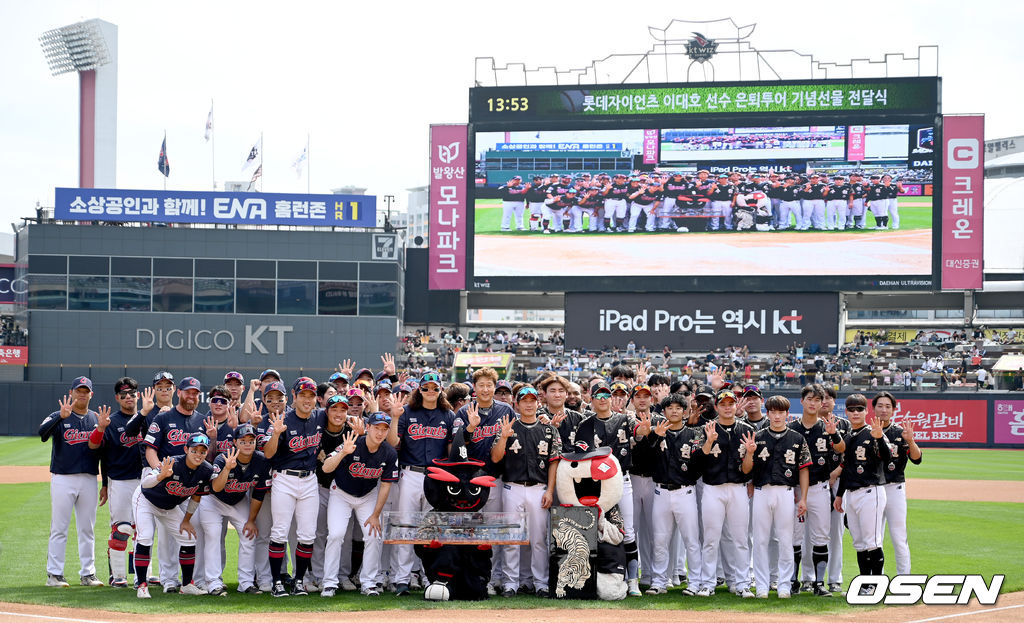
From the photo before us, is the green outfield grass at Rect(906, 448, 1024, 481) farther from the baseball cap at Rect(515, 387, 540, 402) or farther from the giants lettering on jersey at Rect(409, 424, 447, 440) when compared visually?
the giants lettering on jersey at Rect(409, 424, 447, 440)

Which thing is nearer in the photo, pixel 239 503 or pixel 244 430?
pixel 244 430

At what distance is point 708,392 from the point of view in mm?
9711

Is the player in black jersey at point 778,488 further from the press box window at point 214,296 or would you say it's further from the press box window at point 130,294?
the press box window at point 130,294

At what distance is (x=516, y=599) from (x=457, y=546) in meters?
0.66

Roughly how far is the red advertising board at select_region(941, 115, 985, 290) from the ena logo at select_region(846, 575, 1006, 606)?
25403mm

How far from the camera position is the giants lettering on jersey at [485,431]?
877cm

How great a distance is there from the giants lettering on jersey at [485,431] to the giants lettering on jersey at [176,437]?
8.34ft

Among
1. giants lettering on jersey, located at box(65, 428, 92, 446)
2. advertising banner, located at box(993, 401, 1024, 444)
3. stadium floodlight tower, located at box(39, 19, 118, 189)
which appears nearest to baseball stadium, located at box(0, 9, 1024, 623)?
advertising banner, located at box(993, 401, 1024, 444)

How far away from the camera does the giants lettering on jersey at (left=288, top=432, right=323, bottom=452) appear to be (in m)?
8.68

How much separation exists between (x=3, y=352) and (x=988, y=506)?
1175 inches

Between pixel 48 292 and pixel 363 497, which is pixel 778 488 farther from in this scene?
pixel 48 292

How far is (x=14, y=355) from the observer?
33.6 metres

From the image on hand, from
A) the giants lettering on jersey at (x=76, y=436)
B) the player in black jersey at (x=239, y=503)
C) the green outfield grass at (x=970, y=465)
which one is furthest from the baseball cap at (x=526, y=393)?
the green outfield grass at (x=970, y=465)

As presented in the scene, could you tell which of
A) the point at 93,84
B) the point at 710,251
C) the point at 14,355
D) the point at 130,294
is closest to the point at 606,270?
the point at 710,251
